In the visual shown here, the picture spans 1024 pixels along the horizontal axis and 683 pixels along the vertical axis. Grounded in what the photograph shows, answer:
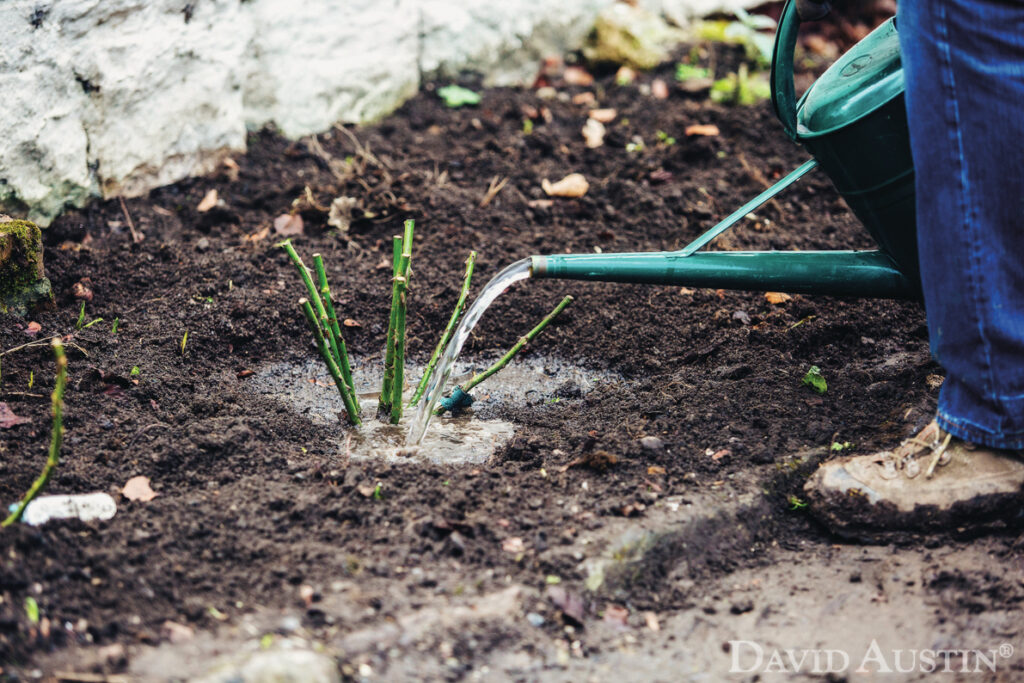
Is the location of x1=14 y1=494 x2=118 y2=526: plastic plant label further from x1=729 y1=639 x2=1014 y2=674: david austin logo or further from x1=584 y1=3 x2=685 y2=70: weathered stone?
x1=584 y1=3 x2=685 y2=70: weathered stone

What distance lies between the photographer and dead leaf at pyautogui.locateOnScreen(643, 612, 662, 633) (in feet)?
5.15

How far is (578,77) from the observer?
4102 mm

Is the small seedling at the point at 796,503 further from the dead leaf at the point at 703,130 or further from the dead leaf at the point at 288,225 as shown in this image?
the dead leaf at the point at 703,130

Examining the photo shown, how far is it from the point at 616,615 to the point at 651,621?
0.21ft

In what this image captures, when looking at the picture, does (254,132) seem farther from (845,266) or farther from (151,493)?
(845,266)

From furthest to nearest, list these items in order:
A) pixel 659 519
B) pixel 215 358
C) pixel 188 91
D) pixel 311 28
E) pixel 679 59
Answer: pixel 679 59 → pixel 311 28 → pixel 188 91 → pixel 215 358 → pixel 659 519

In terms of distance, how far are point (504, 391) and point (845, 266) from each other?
95cm

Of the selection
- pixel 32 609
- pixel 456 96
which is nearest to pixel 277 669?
pixel 32 609

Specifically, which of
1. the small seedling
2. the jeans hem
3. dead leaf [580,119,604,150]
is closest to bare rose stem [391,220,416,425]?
the small seedling

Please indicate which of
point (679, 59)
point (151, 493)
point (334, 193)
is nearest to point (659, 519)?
point (151, 493)

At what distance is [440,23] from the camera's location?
3.73m

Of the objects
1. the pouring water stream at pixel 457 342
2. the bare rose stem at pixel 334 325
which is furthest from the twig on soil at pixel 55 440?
the pouring water stream at pixel 457 342

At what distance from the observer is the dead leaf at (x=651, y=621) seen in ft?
5.15

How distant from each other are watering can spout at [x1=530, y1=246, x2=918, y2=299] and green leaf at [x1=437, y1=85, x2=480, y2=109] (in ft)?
6.81
